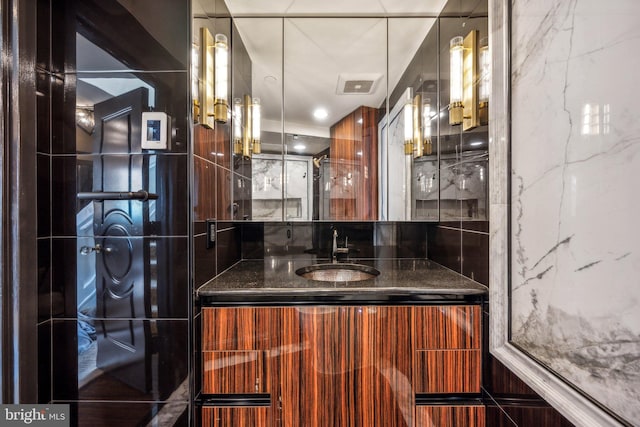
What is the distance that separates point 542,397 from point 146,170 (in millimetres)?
1636

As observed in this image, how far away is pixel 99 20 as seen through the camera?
1114mm

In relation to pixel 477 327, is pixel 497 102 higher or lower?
higher

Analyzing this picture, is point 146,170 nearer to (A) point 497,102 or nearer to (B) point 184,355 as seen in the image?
(B) point 184,355

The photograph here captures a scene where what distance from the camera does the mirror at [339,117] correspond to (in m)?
1.57

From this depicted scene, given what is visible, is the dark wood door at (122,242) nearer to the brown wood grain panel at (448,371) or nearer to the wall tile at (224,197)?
the wall tile at (224,197)

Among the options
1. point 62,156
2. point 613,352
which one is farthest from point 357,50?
point 613,352

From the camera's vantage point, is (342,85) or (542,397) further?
(342,85)

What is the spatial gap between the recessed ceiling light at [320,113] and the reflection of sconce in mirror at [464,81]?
686 mm

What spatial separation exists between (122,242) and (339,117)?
4.21 feet

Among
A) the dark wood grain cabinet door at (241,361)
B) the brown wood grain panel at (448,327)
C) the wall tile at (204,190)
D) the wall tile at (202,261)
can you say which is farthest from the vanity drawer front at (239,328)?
the brown wood grain panel at (448,327)

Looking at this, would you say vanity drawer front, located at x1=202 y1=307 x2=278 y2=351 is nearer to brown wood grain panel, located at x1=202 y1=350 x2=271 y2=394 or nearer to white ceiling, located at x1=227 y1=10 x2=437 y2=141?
brown wood grain panel, located at x1=202 y1=350 x2=271 y2=394

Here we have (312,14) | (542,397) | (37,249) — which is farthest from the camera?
(312,14)

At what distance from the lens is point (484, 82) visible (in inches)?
46.3

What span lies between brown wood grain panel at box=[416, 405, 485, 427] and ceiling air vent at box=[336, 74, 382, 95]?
164 cm
